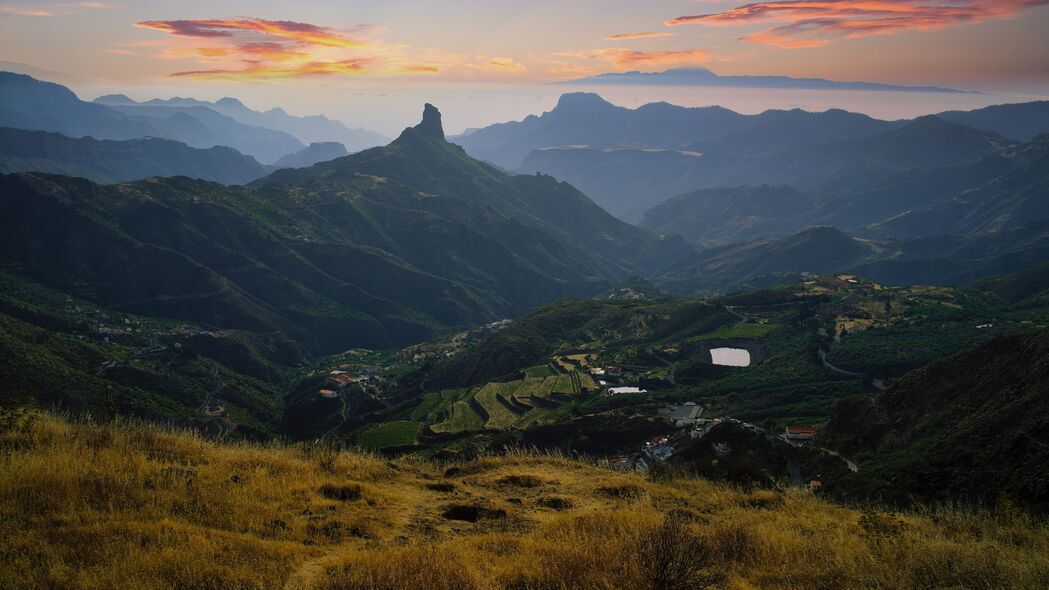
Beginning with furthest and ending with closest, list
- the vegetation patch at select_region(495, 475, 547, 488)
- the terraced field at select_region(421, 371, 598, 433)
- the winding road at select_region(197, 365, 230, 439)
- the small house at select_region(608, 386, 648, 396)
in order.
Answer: the winding road at select_region(197, 365, 230, 439) → the small house at select_region(608, 386, 648, 396) → the terraced field at select_region(421, 371, 598, 433) → the vegetation patch at select_region(495, 475, 547, 488)

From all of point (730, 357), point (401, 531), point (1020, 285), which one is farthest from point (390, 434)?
point (1020, 285)

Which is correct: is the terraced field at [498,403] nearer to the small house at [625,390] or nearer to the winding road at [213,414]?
the small house at [625,390]

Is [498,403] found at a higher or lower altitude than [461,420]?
lower

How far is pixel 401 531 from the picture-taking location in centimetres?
1181

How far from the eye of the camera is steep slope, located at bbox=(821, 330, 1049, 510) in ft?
67.5

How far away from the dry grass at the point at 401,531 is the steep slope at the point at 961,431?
7.55 metres

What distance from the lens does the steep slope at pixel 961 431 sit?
2058 cm

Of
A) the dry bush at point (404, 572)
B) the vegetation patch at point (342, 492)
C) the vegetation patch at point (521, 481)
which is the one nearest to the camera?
the dry bush at point (404, 572)

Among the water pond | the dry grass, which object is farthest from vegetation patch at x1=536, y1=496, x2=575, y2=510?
the water pond

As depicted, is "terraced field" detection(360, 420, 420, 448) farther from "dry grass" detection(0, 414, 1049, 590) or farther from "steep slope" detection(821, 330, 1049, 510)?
"dry grass" detection(0, 414, 1049, 590)

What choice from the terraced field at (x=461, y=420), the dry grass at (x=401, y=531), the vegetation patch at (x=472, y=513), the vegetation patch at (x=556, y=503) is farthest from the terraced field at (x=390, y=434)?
the vegetation patch at (x=472, y=513)

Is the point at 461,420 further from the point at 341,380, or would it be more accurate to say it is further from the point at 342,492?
the point at 342,492

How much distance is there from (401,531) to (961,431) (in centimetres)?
2539

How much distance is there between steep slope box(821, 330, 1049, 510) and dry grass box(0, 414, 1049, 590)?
755 cm
